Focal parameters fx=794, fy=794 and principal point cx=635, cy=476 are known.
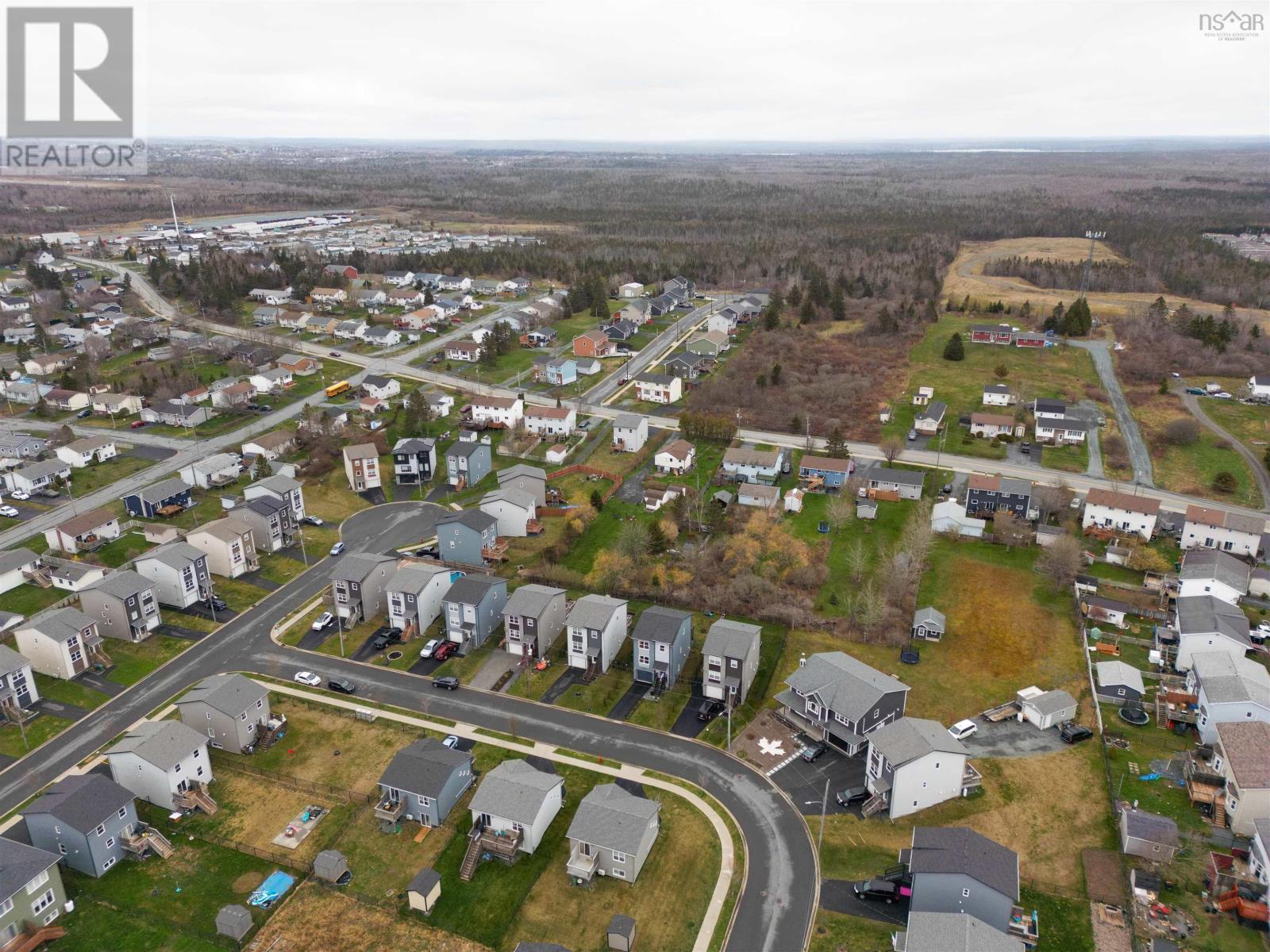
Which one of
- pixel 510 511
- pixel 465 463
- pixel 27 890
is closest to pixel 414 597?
pixel 510 511

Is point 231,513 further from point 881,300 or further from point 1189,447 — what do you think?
point 881,300

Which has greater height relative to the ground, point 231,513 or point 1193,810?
point 231,513

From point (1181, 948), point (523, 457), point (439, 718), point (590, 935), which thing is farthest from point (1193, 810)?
point (523, 457)

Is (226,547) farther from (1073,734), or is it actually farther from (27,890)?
(1073,734)

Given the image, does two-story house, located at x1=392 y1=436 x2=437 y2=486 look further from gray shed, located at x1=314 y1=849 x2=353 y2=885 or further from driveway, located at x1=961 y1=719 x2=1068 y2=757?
driveway, located at x1=961 y1=719 x2=1068 y2=757

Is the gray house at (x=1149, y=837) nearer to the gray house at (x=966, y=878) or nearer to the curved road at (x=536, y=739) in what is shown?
the gray house at (x=966, y=878)

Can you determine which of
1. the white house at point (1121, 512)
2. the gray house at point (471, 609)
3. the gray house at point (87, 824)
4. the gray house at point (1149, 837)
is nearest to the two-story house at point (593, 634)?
the gray house at point (471, 609)
